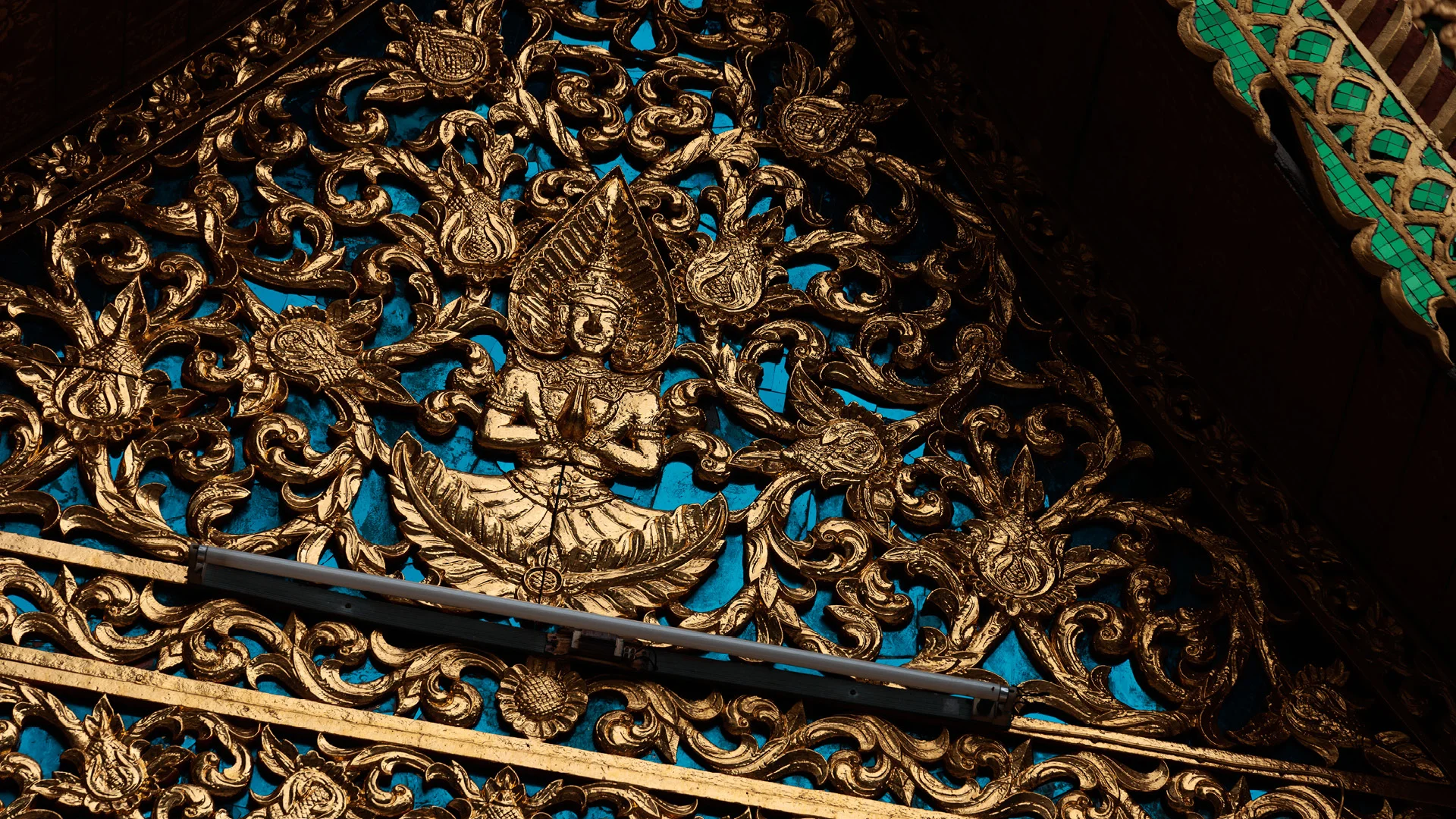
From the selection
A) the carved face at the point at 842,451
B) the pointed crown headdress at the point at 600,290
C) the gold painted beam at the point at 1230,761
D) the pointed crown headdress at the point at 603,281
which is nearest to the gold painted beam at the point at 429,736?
the gold painted beam at the point at 1230,761

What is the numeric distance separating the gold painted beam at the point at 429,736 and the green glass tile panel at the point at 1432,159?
135cm

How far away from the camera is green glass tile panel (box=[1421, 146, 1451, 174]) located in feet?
12.0

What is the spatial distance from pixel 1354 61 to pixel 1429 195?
0.90ft

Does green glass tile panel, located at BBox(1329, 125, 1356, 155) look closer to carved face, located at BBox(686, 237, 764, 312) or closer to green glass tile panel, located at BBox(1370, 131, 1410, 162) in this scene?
green glass tile panel, located at BBox(1370, 131, 1410, 162)

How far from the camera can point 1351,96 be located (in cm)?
369

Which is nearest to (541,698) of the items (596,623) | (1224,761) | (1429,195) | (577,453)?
(596,623)

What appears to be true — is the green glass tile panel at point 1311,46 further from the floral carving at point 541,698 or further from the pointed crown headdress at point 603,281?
the floral carving at point 541,698

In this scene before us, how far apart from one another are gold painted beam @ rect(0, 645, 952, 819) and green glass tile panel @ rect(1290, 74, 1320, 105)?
1341 millimetres

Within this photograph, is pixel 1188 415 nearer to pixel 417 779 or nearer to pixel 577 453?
pixel 577 453

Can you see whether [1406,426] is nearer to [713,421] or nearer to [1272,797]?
[1272,797]

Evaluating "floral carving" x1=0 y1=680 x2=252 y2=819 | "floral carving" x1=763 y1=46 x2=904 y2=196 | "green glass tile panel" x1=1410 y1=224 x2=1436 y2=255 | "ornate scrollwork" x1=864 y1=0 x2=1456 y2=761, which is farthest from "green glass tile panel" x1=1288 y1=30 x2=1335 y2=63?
"floral carving" x1=0 y1=680 x2=252 y2=819

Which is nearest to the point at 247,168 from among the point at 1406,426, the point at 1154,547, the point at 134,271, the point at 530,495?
the point at 134,271

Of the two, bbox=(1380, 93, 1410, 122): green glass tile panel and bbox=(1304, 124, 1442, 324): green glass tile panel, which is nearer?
bbox=(1304, 124, 1442, 324): green glass tile panel

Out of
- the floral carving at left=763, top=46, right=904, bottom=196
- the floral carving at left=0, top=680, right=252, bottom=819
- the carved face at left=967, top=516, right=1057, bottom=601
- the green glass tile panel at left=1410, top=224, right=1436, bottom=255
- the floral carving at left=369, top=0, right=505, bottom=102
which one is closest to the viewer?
the floral carving at left=0, top=680, right=252, bottom=819
